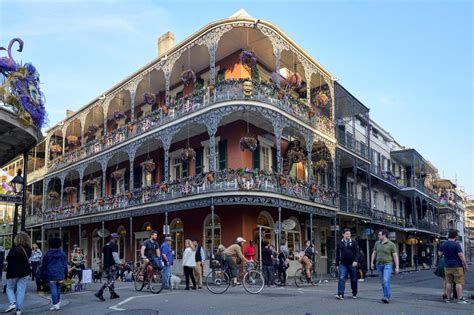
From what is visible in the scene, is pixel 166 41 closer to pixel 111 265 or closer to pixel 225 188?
pixel 225 188

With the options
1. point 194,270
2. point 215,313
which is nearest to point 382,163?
point 194,270

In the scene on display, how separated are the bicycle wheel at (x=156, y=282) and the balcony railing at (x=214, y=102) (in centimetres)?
759

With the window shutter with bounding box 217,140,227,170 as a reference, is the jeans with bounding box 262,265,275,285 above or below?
below

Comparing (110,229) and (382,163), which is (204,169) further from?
(382,163)

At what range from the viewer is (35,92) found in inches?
519

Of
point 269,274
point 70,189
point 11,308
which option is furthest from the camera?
point 70,189

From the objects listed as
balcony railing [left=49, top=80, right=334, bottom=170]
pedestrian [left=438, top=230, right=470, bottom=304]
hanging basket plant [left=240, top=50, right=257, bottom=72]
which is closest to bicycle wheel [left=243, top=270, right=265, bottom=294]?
pedestrian [left=438, top=230, right=470, bottom=304]

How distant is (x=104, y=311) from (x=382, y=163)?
98.9 feet

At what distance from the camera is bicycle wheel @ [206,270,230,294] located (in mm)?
13133

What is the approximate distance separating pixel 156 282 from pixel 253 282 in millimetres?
3840

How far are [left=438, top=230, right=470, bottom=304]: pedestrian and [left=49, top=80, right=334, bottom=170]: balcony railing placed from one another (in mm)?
10292

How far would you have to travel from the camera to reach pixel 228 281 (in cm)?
1323

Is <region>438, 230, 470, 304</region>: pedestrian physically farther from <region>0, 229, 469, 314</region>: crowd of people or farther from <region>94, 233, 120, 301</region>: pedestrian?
<region>94, 233, 120, 301</region>: pedestrian

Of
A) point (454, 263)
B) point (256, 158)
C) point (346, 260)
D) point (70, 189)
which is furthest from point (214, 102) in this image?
point (70, 189)
